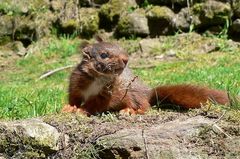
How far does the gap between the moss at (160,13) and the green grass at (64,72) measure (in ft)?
5.19

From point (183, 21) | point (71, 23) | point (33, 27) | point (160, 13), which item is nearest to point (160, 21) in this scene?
point (160, 13)

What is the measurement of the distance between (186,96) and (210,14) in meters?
8.33

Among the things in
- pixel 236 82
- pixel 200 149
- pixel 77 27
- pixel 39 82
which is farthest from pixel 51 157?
pixel 77 27

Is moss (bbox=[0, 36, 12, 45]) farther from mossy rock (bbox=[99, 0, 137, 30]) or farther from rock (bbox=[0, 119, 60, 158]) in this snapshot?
rock (bbox=[0, 119, 60, 158])

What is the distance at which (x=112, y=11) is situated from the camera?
13016 millimetres

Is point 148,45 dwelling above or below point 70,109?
below

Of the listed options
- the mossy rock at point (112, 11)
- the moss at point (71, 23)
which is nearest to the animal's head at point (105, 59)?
the mossy rock at point (112, 11)

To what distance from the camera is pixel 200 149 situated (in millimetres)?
3168

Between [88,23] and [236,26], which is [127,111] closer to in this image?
[236,26]

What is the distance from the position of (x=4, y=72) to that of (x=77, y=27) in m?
2.11

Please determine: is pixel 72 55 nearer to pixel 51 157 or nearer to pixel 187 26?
pixel 187 26

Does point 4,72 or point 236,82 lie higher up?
point 236,82

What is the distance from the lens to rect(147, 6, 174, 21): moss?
12523mm

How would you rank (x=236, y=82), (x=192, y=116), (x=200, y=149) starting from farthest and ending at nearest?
(x=236, y=82) < (x=192, y=116) < (x=200, y=149)
